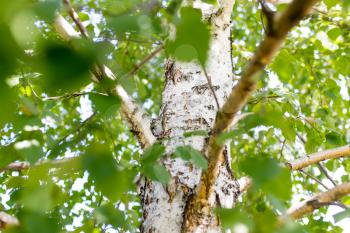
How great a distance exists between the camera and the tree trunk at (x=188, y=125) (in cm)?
128

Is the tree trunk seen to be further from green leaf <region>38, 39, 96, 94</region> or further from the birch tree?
green leaf <region>38, 39, 96, 94</region>

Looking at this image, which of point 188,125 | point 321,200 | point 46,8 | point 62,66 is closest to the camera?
point 62,66

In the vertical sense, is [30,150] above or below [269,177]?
above

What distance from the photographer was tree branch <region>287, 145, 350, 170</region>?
1565 millimetres

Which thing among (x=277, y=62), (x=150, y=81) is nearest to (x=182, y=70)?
(x=277, y=62)

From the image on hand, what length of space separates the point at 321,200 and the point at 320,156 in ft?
2.24

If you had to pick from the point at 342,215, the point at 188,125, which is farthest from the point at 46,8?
the point at 188,125

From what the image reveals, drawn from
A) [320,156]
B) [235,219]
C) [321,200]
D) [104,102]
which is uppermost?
[320,156]

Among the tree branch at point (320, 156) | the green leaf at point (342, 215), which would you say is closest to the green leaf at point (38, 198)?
the green leaf at point (342, 215)

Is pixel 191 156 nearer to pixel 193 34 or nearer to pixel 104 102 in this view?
pixel 104 102

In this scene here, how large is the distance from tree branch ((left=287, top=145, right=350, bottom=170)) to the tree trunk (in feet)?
0.90

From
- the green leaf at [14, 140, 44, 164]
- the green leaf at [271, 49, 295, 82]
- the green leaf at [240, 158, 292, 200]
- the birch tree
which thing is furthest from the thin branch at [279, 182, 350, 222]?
the green leaf at [271, 49, 295, 82]

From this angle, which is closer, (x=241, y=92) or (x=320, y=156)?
(x=241, y=92)

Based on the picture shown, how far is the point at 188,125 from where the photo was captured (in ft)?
4.96
